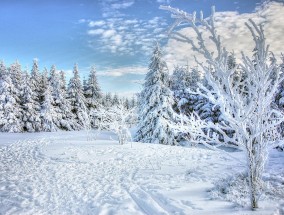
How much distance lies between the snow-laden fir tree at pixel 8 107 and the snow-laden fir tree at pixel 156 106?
19.1 meters

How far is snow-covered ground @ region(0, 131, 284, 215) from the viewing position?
242 inches

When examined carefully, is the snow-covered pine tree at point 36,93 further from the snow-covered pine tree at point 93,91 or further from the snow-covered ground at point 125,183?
the snow-covered ground at point 125,183

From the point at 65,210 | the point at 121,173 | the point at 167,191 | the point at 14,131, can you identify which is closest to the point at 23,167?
the point at 121,173

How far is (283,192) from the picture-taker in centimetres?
644

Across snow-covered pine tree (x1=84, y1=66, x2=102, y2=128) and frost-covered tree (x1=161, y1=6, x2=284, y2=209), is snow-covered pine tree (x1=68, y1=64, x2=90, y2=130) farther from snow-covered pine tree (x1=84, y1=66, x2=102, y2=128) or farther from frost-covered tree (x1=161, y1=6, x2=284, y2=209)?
frost-covered tree (x1=161, y1=6, x2=284, y2=209)

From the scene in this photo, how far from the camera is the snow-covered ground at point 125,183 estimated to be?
6156 mm

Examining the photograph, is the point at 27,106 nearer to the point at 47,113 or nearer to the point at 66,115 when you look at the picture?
the point at 47,113

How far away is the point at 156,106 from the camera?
73.0 feet

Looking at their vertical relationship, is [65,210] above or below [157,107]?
below

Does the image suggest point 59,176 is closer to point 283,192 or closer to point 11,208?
point 11,208

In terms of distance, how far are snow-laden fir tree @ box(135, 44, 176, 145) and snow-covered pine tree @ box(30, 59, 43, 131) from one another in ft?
60.2

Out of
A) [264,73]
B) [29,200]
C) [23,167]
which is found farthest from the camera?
[23,167]

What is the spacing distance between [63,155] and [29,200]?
6.46 m

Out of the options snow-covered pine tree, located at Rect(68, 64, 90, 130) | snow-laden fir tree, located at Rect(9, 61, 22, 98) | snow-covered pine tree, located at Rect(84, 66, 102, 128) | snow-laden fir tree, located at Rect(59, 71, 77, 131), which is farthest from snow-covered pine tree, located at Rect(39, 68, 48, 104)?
snow-covered pine tree, located at Rect(84, 66, 102, 128)
